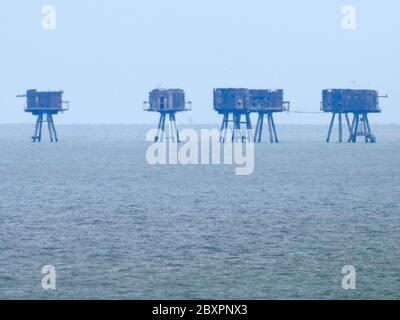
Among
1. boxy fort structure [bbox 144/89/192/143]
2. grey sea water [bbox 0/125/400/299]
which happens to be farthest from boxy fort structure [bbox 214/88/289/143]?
grey sea water [bbox 0/125/400/299]

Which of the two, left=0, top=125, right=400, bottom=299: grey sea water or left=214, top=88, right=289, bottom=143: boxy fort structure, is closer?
left=0, top=125, right=400, bottom=299: grey sea water

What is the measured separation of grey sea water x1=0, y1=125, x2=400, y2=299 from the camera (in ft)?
114

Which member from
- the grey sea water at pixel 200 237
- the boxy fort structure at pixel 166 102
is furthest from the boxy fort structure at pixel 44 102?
the grey sea water at pixel 200 237

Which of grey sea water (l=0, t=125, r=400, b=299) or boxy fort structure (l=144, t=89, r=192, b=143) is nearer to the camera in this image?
grey sea water (l=0, t=125, r=400, b=299)

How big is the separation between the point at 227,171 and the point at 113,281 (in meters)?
66.1

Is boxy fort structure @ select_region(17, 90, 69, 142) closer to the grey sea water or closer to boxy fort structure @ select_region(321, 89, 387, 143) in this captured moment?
boxy fort structure @ select_region(321, 89, 387, 143)

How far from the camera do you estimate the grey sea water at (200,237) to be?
3488cm

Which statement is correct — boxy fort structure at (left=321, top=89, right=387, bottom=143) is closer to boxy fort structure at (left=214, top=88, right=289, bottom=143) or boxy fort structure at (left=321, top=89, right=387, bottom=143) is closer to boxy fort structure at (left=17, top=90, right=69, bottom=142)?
boxy fort structure at (left=214, top=88, right=289, bottom=143)

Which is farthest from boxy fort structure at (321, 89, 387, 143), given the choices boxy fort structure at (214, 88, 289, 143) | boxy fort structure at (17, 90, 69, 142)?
boxy fort structure at (17, 90, 69, 142)

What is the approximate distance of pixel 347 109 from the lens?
499ft

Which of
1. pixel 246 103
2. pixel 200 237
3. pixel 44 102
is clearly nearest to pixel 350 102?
pixel 246 103

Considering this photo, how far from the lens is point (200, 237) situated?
4616 centimetres

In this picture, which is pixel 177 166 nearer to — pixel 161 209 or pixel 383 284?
pixel 161 209
